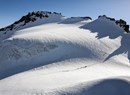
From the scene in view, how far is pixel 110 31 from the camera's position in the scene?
6053 cm

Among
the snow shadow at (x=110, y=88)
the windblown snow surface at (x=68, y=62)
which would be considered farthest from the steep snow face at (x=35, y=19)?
the snow shadow at (x=110, y=88)

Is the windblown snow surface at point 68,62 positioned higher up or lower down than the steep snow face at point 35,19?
lower down

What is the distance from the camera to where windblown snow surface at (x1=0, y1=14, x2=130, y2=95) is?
2734 centimetres

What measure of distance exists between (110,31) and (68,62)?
22.7 meters

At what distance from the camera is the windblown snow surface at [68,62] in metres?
27.3

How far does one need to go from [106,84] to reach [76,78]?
505 cm

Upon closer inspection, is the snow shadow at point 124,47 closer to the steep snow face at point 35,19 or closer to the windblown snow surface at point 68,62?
the windblown snow surface at point 68,62

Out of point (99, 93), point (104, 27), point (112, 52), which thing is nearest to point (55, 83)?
point (99, 93)

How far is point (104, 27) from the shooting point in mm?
62594

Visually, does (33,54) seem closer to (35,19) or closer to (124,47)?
(124,47)

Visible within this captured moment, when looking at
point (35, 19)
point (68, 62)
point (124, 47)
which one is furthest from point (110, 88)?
point (35, 19)

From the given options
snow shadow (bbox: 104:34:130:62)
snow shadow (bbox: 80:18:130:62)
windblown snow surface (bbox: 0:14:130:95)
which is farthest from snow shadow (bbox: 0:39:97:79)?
snow shadow (bbox: 80:18:130:62)

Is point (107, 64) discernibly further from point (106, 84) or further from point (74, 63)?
point (106, 84)

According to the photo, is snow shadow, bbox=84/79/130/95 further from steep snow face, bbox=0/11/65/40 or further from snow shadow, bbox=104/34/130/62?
steep snow face, bbox=0/11/65/40
